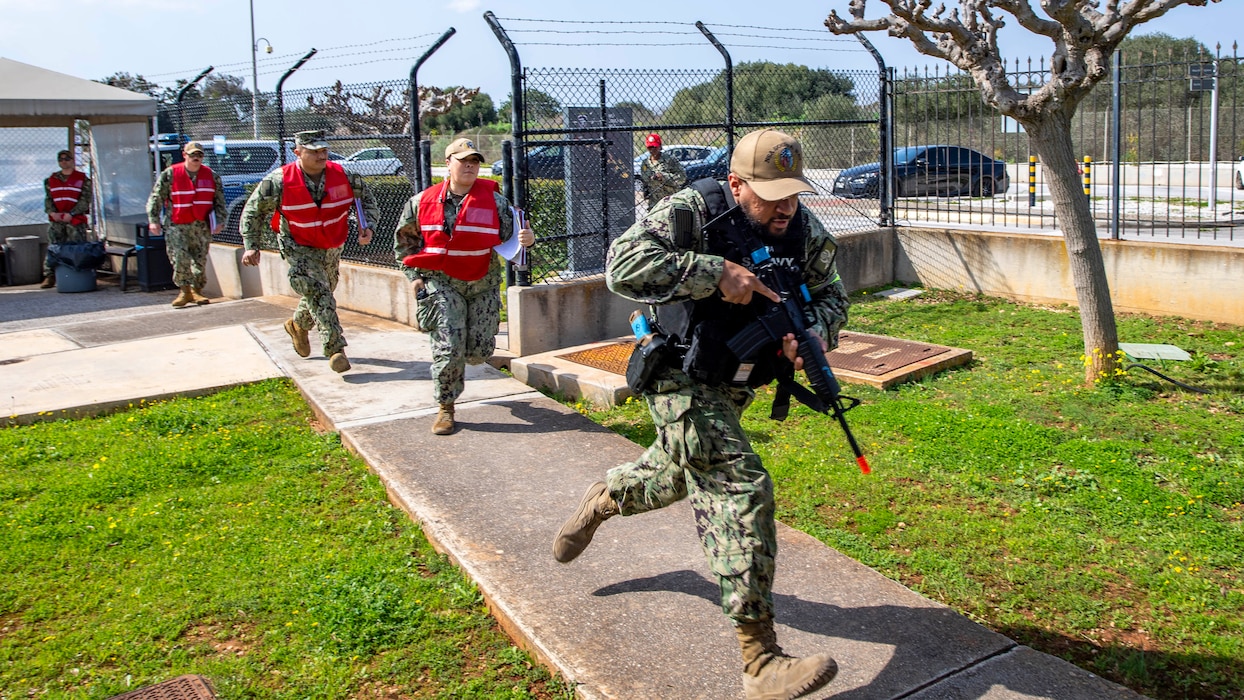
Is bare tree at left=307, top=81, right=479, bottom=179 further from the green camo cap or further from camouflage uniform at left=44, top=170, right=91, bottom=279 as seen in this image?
camouflage uniform at left=44, top=170, right=91, bottom=279

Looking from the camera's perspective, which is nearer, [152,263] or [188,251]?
[188,251]

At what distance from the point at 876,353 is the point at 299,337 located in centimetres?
434

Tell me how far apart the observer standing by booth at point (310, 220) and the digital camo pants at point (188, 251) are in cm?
485

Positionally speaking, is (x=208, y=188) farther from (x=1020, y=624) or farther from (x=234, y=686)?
(x=1020, y=624)

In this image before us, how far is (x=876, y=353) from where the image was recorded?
7617 mm

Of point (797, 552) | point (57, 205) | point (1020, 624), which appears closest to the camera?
point (1020, 624)

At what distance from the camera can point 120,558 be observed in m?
4.40

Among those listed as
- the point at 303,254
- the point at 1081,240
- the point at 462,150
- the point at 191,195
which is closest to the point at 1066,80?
the point at 1081,240

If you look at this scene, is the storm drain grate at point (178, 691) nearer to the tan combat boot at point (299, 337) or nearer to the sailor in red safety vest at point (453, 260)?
the sailor in red safety vest at point (453, 260)

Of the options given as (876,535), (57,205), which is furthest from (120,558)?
(57,205)

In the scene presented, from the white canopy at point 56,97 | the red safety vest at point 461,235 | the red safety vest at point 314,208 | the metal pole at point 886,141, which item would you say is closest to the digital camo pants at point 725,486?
the red safety vest at point 461,235

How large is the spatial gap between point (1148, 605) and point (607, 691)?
7.01 feet

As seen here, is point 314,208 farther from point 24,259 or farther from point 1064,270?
point 24,259

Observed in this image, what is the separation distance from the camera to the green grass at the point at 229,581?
348 centimetres
